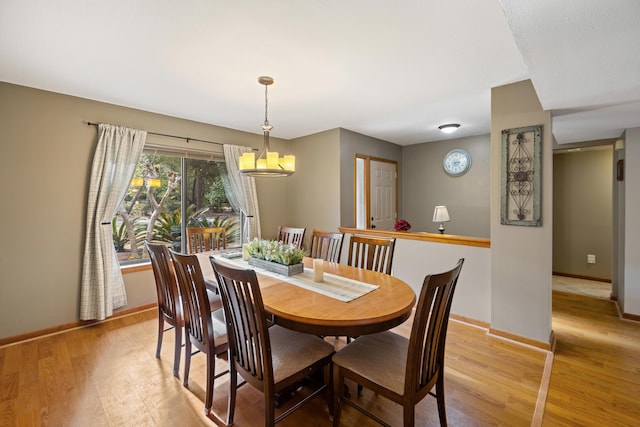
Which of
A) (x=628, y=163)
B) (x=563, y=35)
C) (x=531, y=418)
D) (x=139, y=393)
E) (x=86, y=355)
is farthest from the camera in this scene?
(x=628, y=163)

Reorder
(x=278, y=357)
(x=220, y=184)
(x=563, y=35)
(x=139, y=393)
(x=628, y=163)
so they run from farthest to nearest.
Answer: (x=220, y=184) < (x=628, y=163) < (x=139, y=393) < (x=278, y=357) < (x=563, y=35)

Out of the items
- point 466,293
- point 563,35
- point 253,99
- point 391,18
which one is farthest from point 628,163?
point 253,99

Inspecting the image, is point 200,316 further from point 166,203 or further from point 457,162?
point 457,162

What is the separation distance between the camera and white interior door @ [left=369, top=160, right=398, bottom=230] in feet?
15.8

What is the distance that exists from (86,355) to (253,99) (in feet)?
9.22

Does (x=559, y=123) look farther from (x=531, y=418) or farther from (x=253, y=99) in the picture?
(x=253, y=99)

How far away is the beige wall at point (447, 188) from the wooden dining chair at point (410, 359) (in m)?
3.73

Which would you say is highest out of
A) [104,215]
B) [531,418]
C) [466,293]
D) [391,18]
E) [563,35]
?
[391,18]

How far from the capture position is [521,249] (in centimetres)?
265

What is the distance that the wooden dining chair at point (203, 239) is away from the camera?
10.7 feet

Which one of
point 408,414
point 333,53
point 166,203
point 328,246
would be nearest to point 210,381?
point 408,414

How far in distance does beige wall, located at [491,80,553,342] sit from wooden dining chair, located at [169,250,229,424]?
2.52 metres

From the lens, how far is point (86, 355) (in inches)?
98.7

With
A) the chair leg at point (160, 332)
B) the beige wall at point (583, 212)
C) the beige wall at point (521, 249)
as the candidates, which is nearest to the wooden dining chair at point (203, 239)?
the chair leg at point (160, 332)
